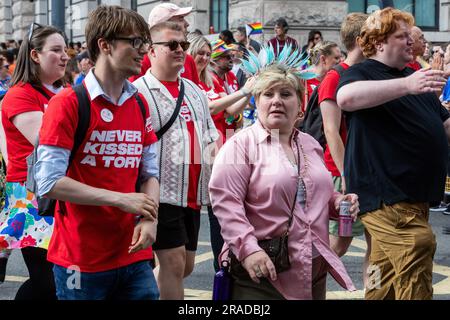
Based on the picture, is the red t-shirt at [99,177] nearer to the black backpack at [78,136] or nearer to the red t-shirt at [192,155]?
the black backpack at [78,136]

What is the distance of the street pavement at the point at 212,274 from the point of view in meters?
6.91

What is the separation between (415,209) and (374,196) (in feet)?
0.74

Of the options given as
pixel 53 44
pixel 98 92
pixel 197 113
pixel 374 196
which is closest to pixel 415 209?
pixel 374 196

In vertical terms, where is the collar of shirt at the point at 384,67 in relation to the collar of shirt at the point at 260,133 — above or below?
above

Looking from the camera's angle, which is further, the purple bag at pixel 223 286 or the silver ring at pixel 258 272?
the purple bag at pixel 223 286

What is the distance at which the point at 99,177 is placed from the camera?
3957 mm

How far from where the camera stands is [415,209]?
489cm

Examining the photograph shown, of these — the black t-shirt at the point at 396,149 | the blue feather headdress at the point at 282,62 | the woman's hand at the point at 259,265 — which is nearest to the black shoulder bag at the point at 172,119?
the blue feather headdress at the point at 282,62

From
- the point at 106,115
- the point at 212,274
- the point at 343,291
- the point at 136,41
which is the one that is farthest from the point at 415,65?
the point at 106,115

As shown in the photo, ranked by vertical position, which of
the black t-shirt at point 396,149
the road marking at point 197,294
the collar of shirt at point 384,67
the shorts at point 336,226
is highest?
the collar of shirt at point 384,67

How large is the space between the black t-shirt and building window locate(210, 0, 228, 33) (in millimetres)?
16665

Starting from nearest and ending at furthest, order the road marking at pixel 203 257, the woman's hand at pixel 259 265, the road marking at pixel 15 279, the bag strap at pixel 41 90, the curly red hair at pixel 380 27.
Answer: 1. the woman's hand at pixel 259 265
2. the curly red hair at pixel 380 27
3. the bag strap at pixel 41 90
4. the road marking at pixel 15 279
5. the road marking at pixel 203 257

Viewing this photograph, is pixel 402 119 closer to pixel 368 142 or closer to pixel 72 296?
pixel 368 142

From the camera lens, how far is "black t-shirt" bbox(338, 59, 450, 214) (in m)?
4.85
